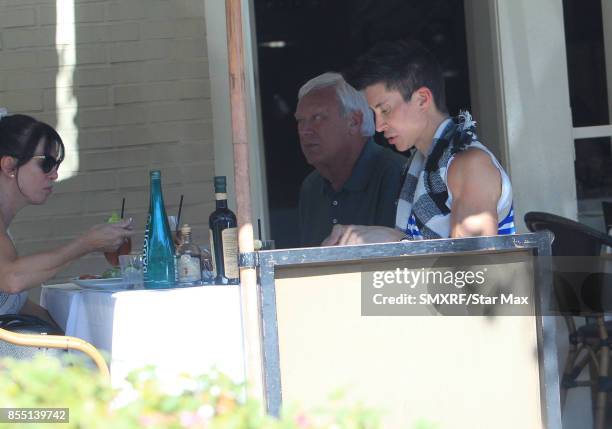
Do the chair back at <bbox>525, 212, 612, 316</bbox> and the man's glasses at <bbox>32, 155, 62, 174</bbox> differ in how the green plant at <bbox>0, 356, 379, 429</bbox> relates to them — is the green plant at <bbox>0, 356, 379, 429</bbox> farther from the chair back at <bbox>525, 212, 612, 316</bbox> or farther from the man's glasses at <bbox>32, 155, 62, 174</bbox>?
the chair back at <bbox>525, 212, 612, 316</bbox>

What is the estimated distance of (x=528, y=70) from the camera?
4688 millimetres

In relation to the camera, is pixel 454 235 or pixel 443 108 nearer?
pixel 454 235

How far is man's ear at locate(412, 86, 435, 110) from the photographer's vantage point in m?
2.93

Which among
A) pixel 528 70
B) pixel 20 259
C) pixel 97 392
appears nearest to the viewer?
pixel 97 392

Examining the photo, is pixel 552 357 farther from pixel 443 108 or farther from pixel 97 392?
pixel 97 392

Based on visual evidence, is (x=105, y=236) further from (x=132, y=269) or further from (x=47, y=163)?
(x=47, y=163)

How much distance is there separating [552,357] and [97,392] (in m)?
1.52

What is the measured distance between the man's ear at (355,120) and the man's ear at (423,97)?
136cm

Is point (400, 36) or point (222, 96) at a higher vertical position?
point (400, 36)

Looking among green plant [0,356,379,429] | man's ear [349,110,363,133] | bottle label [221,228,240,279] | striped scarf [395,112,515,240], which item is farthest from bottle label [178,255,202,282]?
man's ear [349,110,363,133]

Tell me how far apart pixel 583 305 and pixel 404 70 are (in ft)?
4.88

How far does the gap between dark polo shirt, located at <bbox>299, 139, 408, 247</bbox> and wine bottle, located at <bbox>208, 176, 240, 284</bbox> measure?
4.11 feet

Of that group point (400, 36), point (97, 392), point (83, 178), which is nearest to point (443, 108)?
point (97, 392)

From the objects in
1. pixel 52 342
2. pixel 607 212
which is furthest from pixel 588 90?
pixel 52 342
